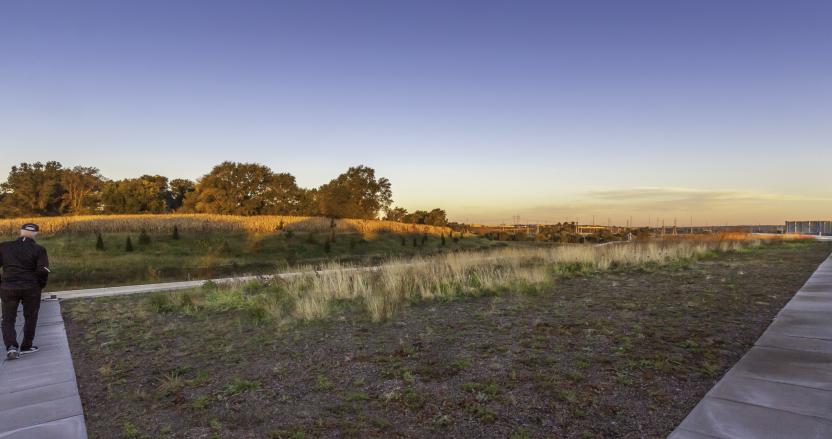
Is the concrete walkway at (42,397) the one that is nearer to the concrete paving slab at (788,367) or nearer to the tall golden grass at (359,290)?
the tall golden grass at (359,290)

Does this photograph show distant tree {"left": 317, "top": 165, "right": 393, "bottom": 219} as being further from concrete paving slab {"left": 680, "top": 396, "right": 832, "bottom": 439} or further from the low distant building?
concrete paving slab {"left": 680, "top": 396, "right": 832, "bottom": 439}

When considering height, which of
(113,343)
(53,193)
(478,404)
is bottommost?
(113,343)

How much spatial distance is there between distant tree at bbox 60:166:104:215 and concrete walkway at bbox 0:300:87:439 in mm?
68660

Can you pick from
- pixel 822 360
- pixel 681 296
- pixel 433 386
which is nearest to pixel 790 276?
pixel 681 296

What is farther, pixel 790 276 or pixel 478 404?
pixel 790 276

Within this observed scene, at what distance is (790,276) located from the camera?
11.8 m

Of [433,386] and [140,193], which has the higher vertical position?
[140,193]

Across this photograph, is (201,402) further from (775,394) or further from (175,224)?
(175,224)

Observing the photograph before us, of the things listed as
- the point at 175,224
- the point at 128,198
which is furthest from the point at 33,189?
the point at 175,224

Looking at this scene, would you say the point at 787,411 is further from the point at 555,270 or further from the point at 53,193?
the point at 53,193

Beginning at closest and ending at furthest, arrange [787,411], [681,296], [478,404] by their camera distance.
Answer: [787,411] → [478,404] → [681,296]

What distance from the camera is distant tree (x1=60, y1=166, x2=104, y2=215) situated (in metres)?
63.7

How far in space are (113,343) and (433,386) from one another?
588 centimetres

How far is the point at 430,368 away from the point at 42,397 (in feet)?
13.8
